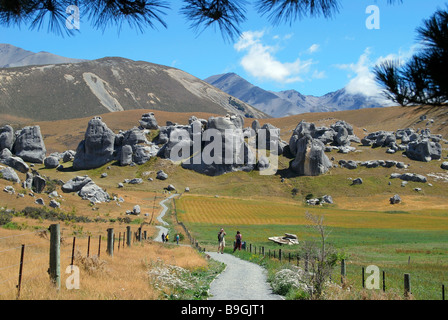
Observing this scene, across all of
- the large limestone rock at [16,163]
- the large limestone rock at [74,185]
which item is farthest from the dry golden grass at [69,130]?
the large limestone rock at [74,185]

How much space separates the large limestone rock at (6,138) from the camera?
104 metres

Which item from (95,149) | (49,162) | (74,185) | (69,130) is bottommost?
(74,185)

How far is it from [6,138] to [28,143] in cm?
581

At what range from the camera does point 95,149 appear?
4811 inches

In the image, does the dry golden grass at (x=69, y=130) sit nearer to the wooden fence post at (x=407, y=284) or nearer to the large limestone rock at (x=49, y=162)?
the large limestone rock at (x=49, y=162)

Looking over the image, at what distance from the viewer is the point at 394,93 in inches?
258

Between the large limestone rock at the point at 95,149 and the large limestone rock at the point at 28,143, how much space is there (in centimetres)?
1361

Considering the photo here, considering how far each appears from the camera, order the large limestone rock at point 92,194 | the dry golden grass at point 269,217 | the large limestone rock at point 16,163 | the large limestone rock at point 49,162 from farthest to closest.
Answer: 1. the large limestone rock at point 49,162
2. the large limestone rock at point 16,163
3. the large limestone rock at point 92,194
4. the dry golden grass at point 269,217

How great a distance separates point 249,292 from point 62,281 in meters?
6.04

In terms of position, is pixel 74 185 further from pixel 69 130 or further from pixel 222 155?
pixel 69 130

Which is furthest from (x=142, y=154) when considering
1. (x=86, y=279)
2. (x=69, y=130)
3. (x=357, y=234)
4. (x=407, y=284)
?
(x=407, y=284)

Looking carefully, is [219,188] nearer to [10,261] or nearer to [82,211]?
[82,211]

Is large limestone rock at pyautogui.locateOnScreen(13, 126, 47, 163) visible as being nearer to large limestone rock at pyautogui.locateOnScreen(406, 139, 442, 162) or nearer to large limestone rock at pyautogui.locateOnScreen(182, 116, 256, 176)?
large limestone rock at pyautogui.locateOnScreen(182, 116, 256, 176)
